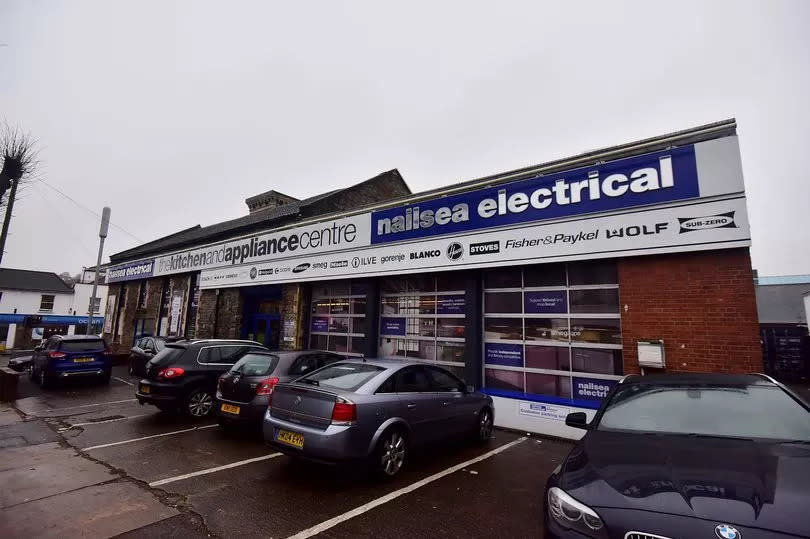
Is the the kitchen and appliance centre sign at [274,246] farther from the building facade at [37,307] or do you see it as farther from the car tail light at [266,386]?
the building facade at [37,307]

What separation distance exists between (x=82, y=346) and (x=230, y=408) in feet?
28.9

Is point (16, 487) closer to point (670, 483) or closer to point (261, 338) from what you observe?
point (670, 483)

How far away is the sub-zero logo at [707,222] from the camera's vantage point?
628 cm

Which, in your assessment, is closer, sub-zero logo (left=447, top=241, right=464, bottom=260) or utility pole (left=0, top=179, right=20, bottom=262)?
sub-zero logo (left=447, top=241, right=464, bottom=260)

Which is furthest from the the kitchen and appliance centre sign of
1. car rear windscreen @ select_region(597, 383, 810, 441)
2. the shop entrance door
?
car rear windscreen @ select_region(597, 383, 810, 441)

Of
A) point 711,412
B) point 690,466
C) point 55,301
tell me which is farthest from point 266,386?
point 55,301

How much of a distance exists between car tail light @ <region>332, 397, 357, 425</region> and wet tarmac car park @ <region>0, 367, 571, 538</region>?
0.55m

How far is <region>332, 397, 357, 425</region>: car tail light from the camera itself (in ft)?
15.0

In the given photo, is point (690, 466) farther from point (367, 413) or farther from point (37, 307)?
point (37, 307)

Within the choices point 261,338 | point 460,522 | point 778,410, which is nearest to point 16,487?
point 460,522

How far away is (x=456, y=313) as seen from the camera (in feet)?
31.9

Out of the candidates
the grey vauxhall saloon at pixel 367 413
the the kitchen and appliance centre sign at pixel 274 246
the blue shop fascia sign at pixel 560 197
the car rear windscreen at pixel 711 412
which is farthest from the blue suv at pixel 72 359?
the car rear windscreen at pixel 711 412

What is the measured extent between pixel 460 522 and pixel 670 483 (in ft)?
7.43

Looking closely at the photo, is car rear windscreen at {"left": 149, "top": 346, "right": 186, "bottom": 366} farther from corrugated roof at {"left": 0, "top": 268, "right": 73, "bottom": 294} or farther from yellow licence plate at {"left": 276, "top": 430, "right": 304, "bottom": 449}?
corrugated roof at {"left": 0, "top": 268, "right": 73, "bottom": 294}
